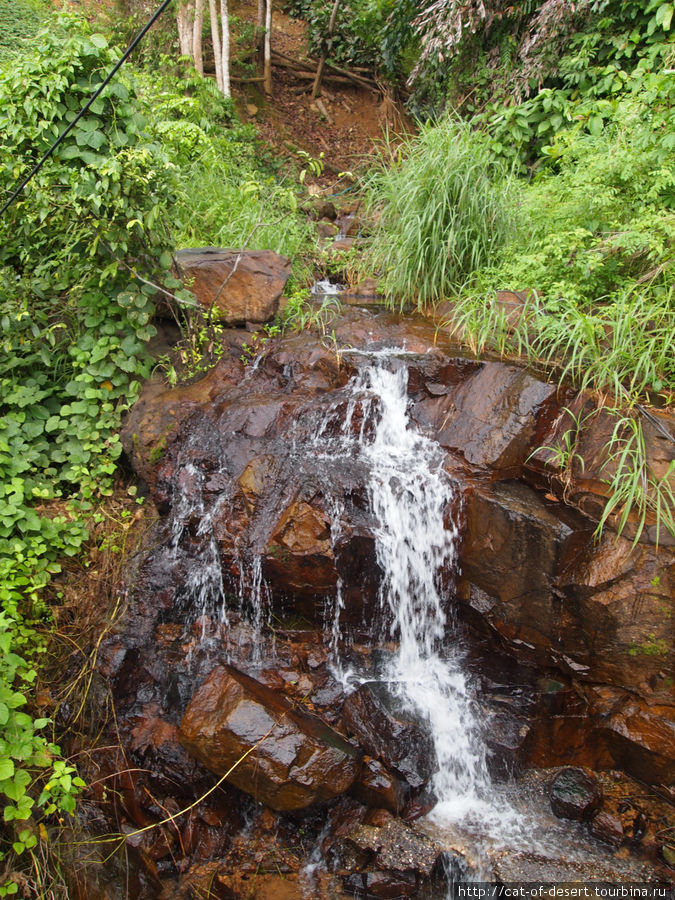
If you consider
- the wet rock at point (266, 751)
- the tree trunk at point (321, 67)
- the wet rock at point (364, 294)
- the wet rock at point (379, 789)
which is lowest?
the wet rock at point (379, 789)

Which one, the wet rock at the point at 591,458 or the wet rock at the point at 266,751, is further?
the wet rock at the point at 591,458

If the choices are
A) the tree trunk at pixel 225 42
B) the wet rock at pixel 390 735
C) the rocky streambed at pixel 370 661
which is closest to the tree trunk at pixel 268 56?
the tree trunk at pixel 225 42

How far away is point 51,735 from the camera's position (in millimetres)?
2863

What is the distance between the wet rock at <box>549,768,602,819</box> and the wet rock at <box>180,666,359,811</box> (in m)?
1.14

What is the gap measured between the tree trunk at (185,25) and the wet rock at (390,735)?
882 cm

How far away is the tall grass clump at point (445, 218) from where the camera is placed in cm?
518

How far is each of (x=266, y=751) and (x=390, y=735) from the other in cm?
72

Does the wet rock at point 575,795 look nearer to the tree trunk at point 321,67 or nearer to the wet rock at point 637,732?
the wet rock at point 637,732

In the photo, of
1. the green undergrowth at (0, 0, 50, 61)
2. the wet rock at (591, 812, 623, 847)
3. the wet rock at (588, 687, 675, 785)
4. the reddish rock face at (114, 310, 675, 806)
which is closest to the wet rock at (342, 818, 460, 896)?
the reddish rock face at (114, 310, 675, 806)

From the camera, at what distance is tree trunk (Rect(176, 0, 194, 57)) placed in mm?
7770

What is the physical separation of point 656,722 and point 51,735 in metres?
3.22

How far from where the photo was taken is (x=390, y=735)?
304 cm

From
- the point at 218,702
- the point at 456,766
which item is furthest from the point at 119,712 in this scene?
the point at 456,766

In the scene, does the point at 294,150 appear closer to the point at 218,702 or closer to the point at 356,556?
the point at 356,556
